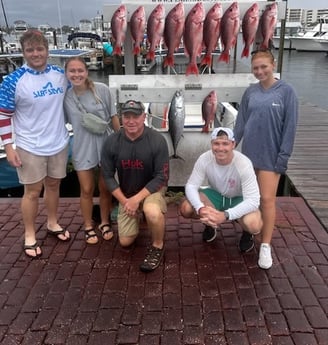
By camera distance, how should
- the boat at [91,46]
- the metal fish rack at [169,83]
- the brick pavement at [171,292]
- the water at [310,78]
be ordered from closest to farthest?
the brick pavement at [171,292], the metal fish rack at [169,83], the water at [310,78], the boat at [91,46]

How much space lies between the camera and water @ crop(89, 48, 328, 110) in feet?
75.4

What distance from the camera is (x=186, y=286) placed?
3.00m

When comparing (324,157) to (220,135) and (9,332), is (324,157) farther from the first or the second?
(9,332)

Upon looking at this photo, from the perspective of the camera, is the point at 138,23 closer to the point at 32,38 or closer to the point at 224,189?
the point at 32,38

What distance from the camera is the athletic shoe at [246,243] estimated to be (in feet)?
11.4

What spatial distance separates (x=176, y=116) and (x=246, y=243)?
1539 millimetres

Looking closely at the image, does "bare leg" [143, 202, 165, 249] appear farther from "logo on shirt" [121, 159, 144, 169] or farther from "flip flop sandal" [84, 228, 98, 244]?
"flip flop sandal" [84, 228, 98, 244]

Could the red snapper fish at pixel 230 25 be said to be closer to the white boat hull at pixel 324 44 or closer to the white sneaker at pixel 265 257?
the white sneaker at pixel 265 257

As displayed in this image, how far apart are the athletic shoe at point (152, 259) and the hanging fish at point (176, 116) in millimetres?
1427

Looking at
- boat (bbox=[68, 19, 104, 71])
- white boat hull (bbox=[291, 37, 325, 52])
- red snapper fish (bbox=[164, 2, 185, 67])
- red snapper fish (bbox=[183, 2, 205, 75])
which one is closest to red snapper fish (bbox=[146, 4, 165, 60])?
red snapper fish (bbox=[164, 2, 185, 67])

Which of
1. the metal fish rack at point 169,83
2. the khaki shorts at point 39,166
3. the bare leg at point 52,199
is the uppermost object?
the metal fish rack at point 169,83

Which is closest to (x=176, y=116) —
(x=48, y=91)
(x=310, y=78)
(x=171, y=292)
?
(x=48, y=91)

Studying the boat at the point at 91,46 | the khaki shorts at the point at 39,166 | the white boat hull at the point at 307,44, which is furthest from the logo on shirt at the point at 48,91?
the white boat hull at the point at 307,44

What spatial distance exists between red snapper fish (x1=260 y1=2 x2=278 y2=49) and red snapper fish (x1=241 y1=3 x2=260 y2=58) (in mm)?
73
